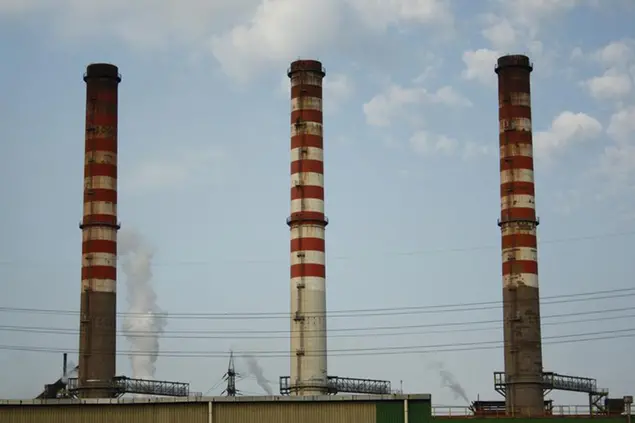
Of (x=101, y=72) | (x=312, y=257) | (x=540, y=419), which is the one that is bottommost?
(x=540, y=419)

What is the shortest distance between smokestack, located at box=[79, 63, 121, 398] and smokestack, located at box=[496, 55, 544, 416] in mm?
22396

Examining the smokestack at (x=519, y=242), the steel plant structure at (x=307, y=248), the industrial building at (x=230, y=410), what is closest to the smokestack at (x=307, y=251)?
the steel plant structure at (x=307, y=248)

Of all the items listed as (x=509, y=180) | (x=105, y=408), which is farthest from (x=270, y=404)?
(x=509, y=180)

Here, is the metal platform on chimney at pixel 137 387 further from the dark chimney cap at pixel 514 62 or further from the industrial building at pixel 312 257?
the dark chimney cap at pixel 514 62

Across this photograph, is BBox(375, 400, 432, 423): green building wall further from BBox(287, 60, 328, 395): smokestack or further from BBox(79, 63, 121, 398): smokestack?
BBox(79, 63, 121, 398): smokestack

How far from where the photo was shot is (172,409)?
37125 mm

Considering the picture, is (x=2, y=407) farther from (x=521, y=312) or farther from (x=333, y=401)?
(x=521, y=312)

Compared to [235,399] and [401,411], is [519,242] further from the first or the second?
[235,399]

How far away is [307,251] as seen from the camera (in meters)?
60.7

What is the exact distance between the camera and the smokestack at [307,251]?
60.3m

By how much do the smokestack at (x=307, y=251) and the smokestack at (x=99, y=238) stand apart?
10.6 m

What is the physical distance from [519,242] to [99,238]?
2389 cm

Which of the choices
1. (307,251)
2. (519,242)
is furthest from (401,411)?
(519,242)

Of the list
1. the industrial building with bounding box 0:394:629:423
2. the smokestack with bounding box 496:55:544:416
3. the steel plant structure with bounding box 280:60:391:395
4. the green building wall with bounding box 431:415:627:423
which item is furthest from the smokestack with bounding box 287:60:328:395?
the industrial building with bounding box 0:394:629:423
